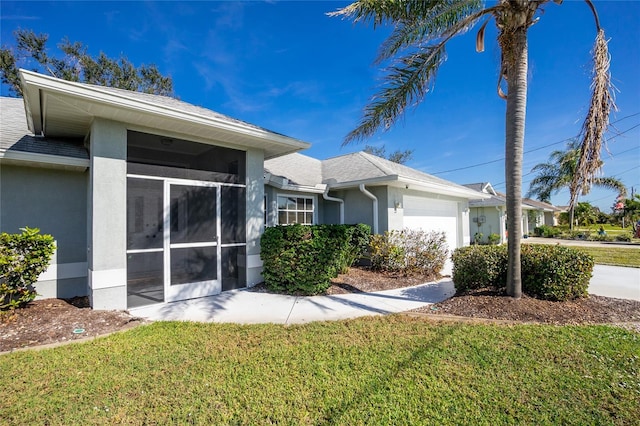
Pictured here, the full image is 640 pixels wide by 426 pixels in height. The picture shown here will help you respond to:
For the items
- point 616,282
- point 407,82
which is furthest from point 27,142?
point 616,282

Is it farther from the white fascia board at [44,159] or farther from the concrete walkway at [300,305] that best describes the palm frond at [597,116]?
the white fascia board at [44,159]

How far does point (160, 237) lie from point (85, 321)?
1920 millimetres

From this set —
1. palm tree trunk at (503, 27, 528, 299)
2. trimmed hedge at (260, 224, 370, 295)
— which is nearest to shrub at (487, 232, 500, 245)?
palm tree trunk at (503, 27, 528, 299)

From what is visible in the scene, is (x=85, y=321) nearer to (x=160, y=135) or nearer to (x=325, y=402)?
(x=160, y=135)

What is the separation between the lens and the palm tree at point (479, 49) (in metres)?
5.23

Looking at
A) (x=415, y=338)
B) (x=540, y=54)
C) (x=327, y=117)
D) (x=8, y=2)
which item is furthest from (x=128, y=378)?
(x=327, y=117)

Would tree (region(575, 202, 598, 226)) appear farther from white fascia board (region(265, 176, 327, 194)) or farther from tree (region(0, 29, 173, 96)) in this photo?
tree (region(0, 29, 173, 96))

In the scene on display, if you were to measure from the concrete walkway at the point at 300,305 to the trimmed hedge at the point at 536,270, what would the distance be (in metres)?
0.89

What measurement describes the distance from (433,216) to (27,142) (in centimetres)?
1352

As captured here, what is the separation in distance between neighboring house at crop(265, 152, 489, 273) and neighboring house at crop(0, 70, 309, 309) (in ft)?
7.61

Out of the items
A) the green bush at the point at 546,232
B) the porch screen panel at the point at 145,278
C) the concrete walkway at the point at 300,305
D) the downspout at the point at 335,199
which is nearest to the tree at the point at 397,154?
the green bush at the point at 546,232

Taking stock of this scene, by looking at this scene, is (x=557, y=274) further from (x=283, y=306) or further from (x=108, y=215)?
(x=108, y=215)

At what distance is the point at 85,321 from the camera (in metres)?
4.78

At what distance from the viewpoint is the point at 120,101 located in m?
5.04
